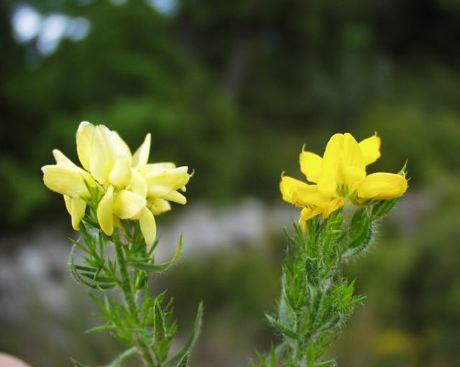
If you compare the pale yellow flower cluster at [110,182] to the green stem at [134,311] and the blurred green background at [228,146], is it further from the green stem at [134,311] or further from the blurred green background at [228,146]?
the blurred green background at [228,146]

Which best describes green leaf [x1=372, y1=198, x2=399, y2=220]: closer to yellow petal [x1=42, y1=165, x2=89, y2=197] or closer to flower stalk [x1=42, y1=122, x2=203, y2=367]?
flower stalk [x1=42, y1=122, x2=203, y2=367]

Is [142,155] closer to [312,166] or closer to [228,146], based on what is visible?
[312,166]

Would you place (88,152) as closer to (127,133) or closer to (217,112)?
(127,133)

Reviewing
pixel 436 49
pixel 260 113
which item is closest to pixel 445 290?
pixel 260 113

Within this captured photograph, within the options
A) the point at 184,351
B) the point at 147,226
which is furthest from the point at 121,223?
the point at 184,351

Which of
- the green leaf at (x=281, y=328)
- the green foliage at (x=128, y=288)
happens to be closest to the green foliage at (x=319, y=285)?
the green leaf at (x=281, y=328)
